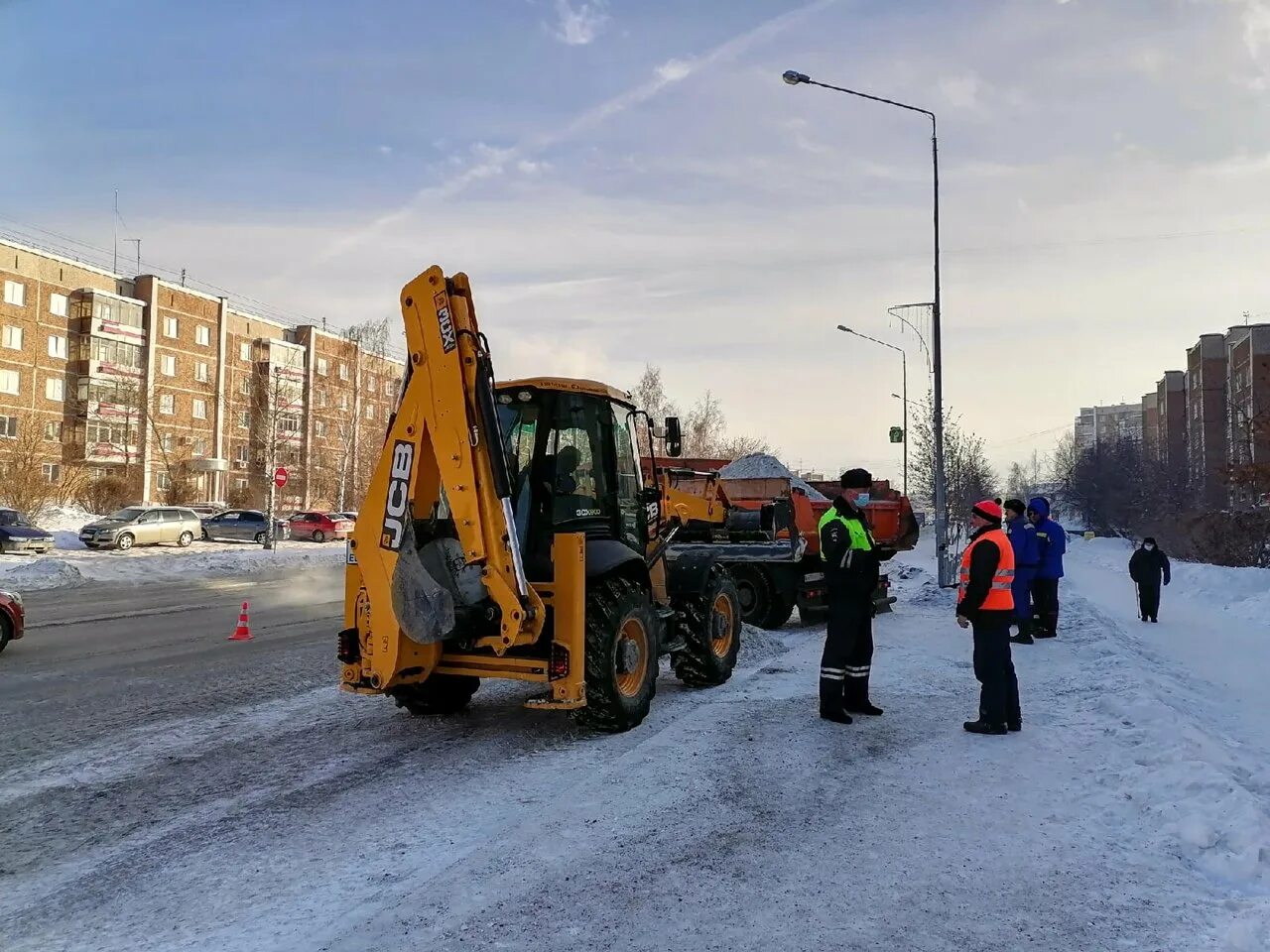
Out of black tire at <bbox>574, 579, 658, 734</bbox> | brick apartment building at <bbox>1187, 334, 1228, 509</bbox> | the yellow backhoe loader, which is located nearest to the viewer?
the yellow backhoe loader

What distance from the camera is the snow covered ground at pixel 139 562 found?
21422 mm

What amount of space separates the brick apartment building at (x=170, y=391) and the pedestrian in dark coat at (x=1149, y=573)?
4053 cm

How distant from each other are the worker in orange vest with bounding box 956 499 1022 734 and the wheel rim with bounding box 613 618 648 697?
256 cm

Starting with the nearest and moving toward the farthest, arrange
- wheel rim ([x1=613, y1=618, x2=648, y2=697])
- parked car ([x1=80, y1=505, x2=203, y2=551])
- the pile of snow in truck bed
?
wheel rim ([x1=613, y1=618, x2=648, y2=697]) → the pile of snow in truck bed → parked car ([x1=80, y1=505, x2=203, y2=551])

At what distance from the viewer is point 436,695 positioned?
298 inches

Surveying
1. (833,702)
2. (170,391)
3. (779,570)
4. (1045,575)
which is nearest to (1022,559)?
(1045,575)

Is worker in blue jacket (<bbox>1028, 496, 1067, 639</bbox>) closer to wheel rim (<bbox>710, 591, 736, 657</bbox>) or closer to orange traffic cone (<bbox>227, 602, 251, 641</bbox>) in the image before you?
wheel rim (<bbox>710, 591, 736, 657</bbox>)

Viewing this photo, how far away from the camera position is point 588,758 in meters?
6.30

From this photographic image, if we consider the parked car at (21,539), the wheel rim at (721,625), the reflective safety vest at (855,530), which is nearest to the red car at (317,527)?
the parked car at (21,539)

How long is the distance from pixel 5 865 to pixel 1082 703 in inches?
310

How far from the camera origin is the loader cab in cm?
720

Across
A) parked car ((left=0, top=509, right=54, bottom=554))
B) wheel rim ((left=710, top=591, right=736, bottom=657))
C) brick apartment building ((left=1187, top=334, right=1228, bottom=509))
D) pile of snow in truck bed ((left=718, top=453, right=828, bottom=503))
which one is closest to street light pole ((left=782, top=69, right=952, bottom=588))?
pile of snow in truck bed ((left=718, top=453, right=828, bottom=503))

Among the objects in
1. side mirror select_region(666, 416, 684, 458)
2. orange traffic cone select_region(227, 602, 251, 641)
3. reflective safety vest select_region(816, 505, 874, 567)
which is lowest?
orange traffic cone select_region(227, 602, 251, 641)

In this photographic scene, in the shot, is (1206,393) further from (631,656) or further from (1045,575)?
(631,656)
